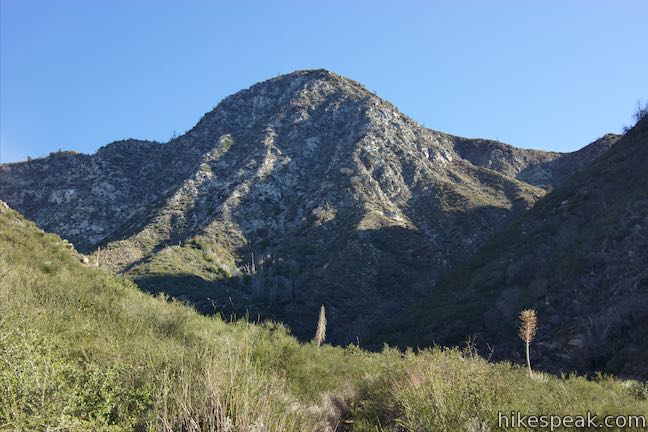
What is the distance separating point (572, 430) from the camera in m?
5.51

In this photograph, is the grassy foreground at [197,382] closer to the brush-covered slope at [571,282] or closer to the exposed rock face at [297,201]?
the brush-covered slope at [571,282]

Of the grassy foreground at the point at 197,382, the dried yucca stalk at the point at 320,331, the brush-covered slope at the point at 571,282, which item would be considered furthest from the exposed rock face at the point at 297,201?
the grassy foreground at the point at 197,382

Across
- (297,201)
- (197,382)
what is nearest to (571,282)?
(197,382)

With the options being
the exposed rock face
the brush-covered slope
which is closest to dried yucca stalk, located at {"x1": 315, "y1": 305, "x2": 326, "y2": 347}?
the brush-covered slope

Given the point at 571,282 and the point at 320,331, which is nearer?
the point at 320,331

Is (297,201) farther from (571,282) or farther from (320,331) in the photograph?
(320,331)

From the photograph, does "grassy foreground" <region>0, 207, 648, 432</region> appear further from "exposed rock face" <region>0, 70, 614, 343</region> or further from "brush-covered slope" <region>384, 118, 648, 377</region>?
"exposed rock face" <region>0, 70, 614, 343</region>

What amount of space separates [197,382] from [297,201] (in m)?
56.4

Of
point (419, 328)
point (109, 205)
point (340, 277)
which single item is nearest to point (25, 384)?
point (419, 328)

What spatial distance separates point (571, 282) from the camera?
26.0 metres

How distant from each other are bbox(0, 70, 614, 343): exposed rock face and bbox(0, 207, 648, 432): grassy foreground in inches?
1115

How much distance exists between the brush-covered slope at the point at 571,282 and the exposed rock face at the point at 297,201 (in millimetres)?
7077

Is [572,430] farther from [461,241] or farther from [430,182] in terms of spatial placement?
[430,182]

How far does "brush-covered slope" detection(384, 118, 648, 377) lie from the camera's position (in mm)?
19922
